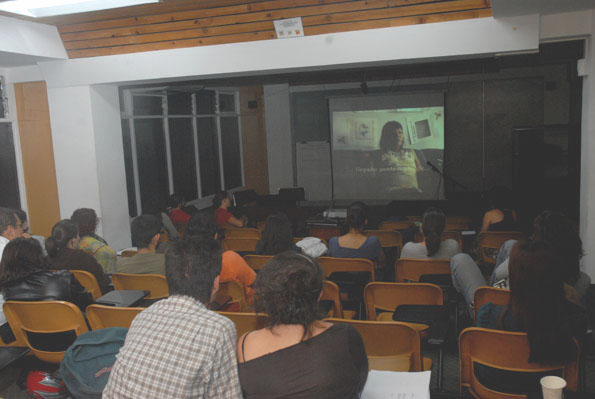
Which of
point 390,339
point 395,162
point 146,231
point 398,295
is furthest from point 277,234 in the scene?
point 395,162

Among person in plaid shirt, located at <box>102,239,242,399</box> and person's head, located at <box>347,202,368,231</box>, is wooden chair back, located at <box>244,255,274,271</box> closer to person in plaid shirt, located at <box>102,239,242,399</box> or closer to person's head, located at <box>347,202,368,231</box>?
person's head, located at <box>347,202,368,231</box>

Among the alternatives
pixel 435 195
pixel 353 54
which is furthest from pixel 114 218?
pixel 435 195

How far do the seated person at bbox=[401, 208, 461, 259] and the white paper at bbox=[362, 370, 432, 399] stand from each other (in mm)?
2183

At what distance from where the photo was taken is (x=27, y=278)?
3.10m

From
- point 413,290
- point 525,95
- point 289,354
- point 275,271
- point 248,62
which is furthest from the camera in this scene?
point 525,95

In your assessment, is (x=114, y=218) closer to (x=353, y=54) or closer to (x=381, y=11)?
(x=353, y=54)

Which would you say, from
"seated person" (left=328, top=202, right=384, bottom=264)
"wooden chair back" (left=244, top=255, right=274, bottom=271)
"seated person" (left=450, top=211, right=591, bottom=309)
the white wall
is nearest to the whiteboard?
the white wall

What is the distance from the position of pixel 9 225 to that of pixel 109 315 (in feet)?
7.49

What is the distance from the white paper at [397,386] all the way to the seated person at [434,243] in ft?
7.16

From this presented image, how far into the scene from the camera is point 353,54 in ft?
17.3

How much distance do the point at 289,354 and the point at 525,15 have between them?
437 centimetres

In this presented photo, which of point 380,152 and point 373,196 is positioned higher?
point 380,152

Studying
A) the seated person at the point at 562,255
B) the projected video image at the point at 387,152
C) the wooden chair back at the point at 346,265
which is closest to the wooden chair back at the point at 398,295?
the seated person at the point at 562,255

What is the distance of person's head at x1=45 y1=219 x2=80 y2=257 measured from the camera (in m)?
3.88
